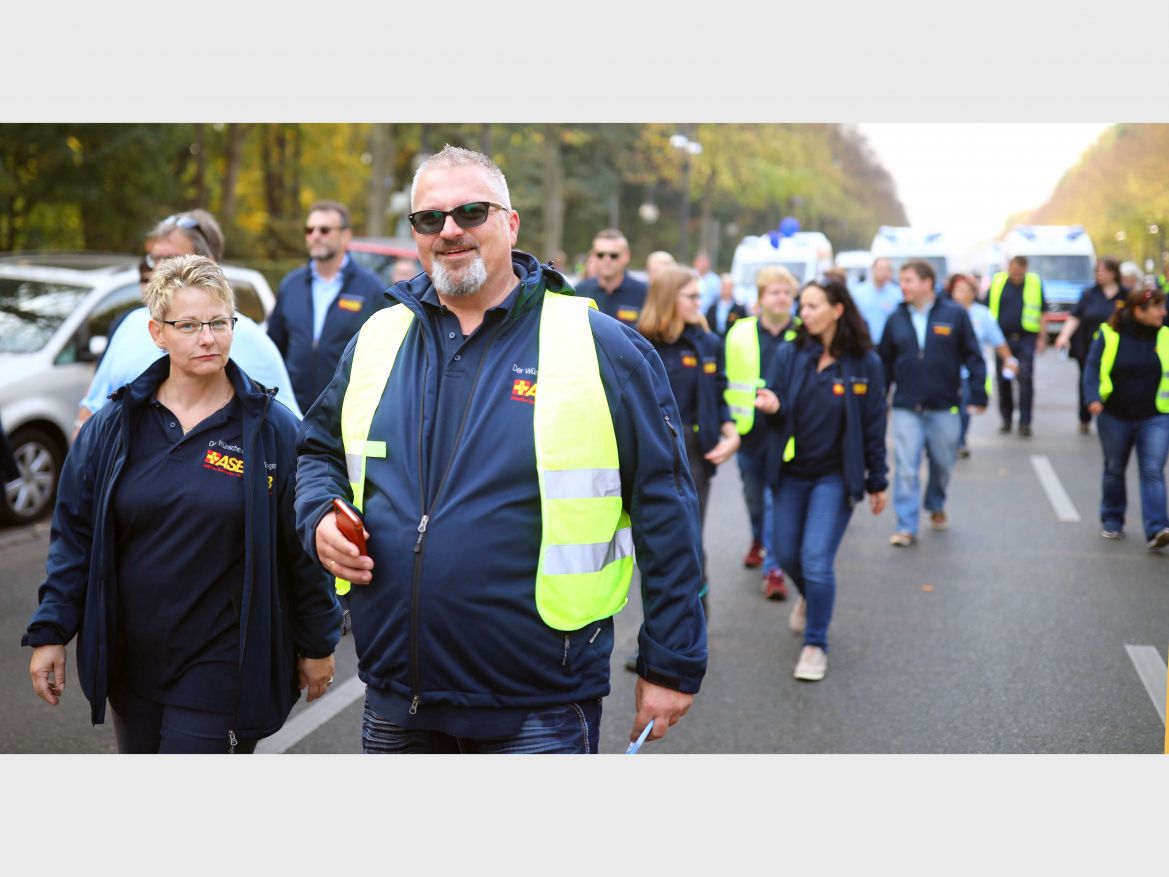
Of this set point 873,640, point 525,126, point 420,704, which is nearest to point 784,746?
point 873,640

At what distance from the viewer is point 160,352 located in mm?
4570

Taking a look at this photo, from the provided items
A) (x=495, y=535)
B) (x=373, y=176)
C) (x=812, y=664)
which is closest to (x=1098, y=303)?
(x=812, y=664)

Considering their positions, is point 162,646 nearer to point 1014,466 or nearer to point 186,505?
point 186,505

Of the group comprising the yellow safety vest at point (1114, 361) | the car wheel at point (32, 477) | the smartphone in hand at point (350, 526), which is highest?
A: the smartphone in hand at point (350, 526)

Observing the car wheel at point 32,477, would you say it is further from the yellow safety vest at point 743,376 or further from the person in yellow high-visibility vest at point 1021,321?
the person in yellow high-visibility vest at point 1021,321

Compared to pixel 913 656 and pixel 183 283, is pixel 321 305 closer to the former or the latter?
pixel 913 656

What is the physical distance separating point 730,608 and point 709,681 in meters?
1.46

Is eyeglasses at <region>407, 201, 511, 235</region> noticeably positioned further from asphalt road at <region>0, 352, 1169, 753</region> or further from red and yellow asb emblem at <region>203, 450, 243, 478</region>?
asphalt road at <region>0, 352, 1169, 753</region>

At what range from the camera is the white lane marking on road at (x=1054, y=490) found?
1095cm

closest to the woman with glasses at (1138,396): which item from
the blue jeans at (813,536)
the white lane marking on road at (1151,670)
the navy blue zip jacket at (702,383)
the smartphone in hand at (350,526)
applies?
the white lane marking on road at (1151,670)

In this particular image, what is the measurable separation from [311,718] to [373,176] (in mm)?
27730

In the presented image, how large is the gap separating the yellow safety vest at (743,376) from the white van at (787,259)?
60.0ft

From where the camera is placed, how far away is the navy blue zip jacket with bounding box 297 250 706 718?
9.52ft

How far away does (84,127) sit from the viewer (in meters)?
17.0
